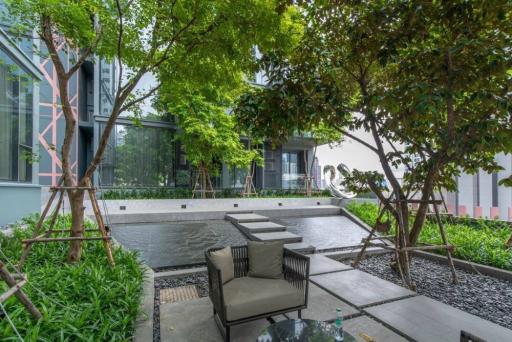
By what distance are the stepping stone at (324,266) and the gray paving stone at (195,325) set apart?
1601 mm

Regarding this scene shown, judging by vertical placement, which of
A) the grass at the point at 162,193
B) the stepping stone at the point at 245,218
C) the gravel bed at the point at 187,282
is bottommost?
the gravel bed at the point at 187,282

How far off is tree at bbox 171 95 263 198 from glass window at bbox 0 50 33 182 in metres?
4.62

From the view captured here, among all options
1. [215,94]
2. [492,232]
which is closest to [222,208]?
[215,94]

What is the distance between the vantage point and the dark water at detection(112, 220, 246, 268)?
5.31 meters

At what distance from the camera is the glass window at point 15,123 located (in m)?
6.32

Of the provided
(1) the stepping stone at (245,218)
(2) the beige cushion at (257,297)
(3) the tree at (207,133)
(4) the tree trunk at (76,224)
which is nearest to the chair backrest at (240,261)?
(2) the beige cushion at (257,297)

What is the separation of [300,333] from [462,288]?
3486 mm

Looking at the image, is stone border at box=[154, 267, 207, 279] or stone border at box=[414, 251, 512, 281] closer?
stone border at box=[154, 267, 207, 279]

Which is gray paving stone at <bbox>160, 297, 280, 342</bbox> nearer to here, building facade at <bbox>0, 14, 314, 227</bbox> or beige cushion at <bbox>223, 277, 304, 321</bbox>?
beige cushion at <bbox>223, 277, 304, 321</bbox>

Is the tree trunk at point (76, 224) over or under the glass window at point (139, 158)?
under

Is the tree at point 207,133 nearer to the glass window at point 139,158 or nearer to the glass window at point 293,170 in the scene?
the glass window at point 139,158

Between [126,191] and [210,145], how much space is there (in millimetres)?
4107

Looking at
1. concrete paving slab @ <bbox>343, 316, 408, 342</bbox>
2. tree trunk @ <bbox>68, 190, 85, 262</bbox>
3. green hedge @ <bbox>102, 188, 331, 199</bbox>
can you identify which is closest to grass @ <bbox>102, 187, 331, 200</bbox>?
green hedge @ <bbox>102, 188, 331, 199</bbox>

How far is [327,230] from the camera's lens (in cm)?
813
